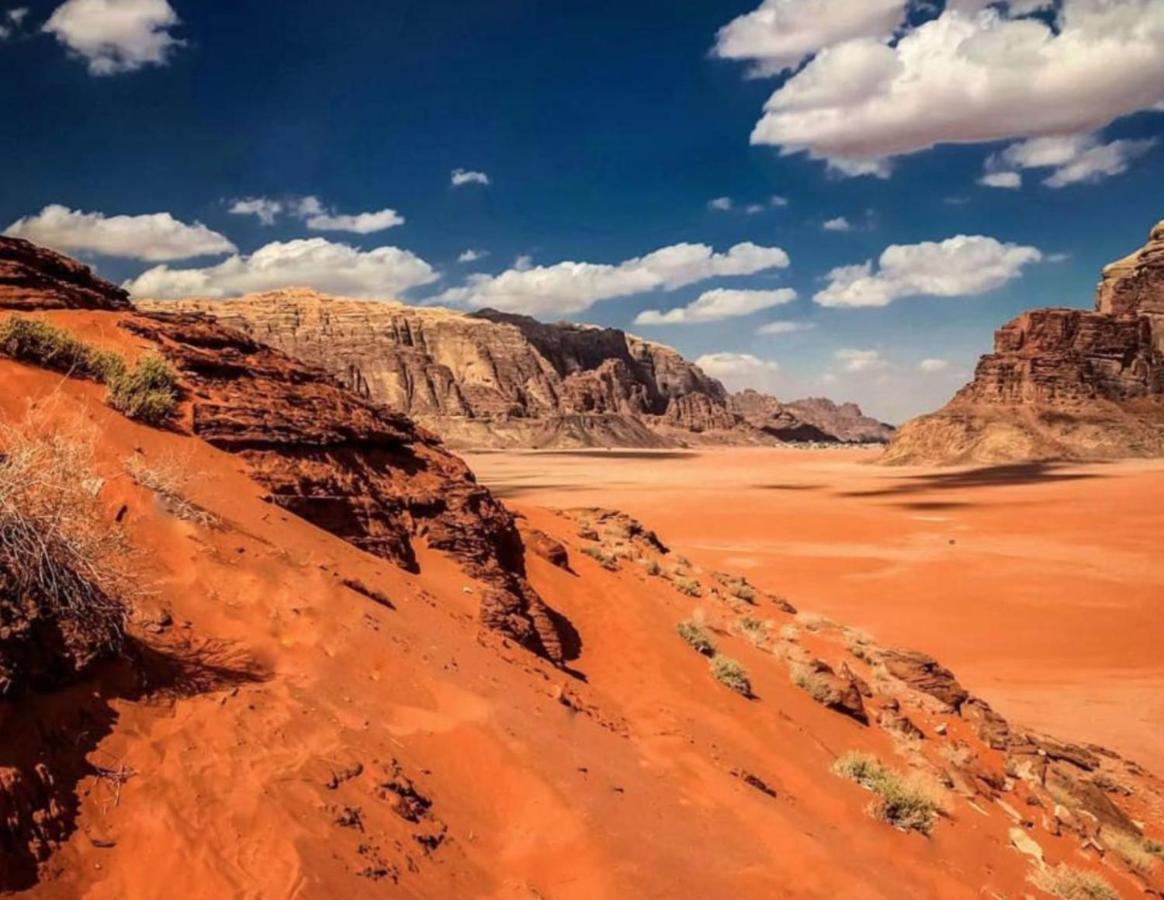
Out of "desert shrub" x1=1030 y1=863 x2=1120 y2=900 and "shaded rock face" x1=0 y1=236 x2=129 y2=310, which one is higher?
"shaded rock face" x1=0 y1=236 x2=129 y2=310

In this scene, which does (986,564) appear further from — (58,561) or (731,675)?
(58,561)

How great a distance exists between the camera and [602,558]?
13.8 meters

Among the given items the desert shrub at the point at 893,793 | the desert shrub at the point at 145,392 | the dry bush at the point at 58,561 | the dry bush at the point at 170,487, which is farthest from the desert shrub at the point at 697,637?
the dry bush at the point at 58,561

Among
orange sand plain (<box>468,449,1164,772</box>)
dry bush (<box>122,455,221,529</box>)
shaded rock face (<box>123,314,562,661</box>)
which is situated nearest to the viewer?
dry bush (<box>122,455,221,529</box>)

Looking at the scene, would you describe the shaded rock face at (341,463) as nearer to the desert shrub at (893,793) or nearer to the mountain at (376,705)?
the mountain at (376,705)

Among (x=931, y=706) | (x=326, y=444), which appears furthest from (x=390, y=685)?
(x=931, y=706)

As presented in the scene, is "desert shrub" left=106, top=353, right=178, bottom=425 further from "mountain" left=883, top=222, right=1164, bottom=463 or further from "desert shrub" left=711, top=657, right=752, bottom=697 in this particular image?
"mountain" left=883, top=222, right=1164, bottom=463

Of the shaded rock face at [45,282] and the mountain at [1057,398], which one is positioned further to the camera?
the mountain at [1057,398]

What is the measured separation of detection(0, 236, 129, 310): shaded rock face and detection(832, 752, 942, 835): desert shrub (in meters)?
10.7

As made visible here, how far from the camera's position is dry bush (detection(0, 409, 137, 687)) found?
12.1 ft

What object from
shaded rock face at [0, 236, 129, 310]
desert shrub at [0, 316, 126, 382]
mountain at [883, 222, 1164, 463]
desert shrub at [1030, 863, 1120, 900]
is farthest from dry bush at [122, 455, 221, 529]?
mountain at [883, 222, 1164, 463]

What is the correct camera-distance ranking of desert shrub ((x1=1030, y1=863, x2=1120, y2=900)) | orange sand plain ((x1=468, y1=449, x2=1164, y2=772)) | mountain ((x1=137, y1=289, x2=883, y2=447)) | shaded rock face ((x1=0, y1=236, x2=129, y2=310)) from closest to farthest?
desert shrub ((x1=1030, y1=863, x2=1120, y2=900)) → shaded rock face ((x1=0, y1=236, x2=129, y2=310)) → orange sand plain ((x1=468, y1=449, x2=1164, y2=772)) → mountain ((x1=137, y1=289, x2=883, y2=447))

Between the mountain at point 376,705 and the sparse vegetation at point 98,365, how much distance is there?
1.7 inches

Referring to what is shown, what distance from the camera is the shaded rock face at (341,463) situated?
864 centimetres
